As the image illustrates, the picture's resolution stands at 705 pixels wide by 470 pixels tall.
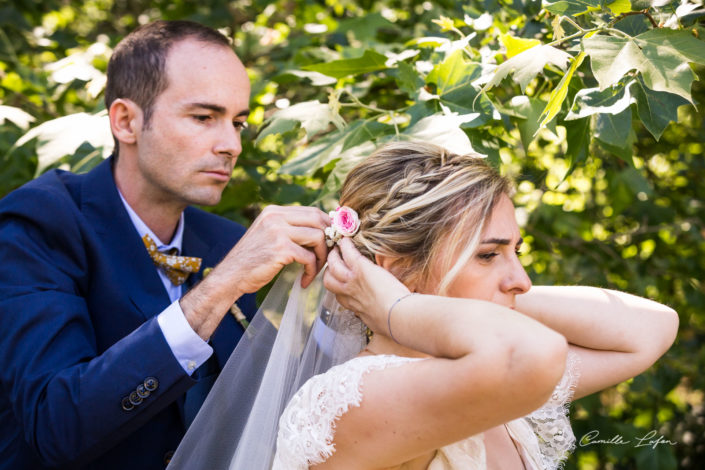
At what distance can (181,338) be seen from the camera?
1.74 m

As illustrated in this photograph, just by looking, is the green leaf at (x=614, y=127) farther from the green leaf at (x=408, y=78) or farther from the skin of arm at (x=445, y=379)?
the skin of arm at (x=445, y=379)

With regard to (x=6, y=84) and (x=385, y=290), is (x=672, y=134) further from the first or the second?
(x=6, y=84)

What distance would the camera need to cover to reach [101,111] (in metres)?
2.52

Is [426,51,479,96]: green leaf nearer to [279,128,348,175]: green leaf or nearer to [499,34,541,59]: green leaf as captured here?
[499,34,541,59]: green leaf

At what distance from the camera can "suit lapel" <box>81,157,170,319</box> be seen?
2.08 meters

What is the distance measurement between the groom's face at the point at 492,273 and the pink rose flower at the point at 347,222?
1.01ft

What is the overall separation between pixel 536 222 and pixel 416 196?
6.51 feet

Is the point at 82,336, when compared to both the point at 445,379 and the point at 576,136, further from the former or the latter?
the point at 576,136

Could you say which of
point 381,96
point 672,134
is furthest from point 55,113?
point 672,134

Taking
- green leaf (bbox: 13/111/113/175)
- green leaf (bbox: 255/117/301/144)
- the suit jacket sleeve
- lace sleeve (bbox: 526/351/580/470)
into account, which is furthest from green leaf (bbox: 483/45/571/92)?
green leaf (bbox: 13/111/113/175)

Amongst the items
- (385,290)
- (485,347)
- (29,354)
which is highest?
(485,347)

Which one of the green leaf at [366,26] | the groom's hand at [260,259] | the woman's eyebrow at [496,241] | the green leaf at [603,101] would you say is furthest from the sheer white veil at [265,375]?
the green leaf at [366,26]

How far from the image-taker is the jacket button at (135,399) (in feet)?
5.51

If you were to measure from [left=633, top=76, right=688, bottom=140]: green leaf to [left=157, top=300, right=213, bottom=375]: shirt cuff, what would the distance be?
131 centimetres
